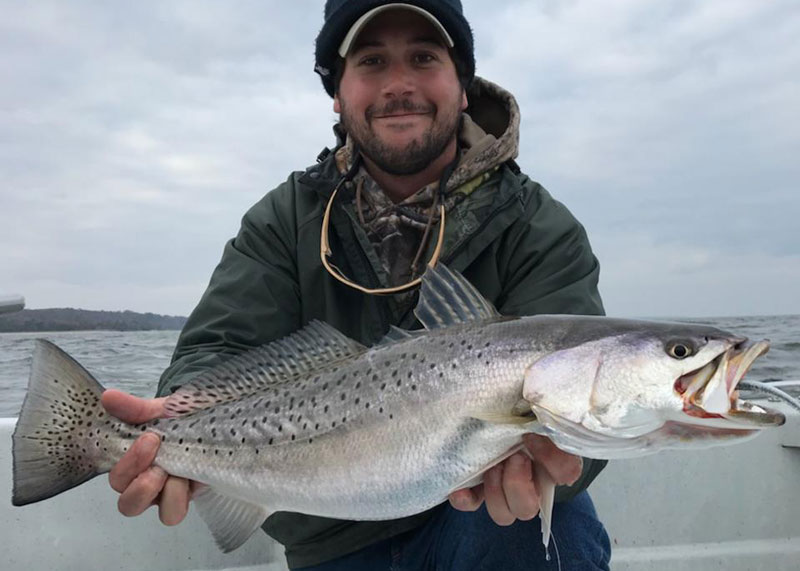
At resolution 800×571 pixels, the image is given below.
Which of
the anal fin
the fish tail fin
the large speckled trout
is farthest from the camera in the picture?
the anal fin

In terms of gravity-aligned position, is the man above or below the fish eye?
above

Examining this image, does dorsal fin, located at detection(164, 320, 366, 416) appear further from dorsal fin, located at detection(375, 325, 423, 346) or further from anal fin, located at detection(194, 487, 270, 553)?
anal fin, located at detection(194, 487, 270, 553)

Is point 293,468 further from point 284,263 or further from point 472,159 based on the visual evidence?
point 472,159

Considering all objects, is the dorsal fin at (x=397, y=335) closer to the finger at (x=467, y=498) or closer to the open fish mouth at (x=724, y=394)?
the finger at (x=467, y=498)

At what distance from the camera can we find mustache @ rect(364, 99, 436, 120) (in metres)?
3.91

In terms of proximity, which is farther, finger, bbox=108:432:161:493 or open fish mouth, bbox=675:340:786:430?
finger, bbox=108:432:161:493

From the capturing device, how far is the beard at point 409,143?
3.92 metres

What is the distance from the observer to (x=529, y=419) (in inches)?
98.2

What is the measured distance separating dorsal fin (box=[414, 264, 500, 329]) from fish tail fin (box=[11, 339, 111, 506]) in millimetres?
1482

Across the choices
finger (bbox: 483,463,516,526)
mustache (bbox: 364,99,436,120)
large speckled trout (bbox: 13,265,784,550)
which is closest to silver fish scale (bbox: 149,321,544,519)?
large speckled trout (bbox: 13,265,784,550)

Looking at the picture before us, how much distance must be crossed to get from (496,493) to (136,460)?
150 centimetres

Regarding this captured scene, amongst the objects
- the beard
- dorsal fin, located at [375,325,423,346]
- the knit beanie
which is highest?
the knit beanie

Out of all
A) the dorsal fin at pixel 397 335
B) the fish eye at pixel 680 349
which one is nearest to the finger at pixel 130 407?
the dorsal fin at pixel 397 335

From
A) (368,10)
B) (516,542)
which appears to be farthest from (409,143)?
(516,542)
